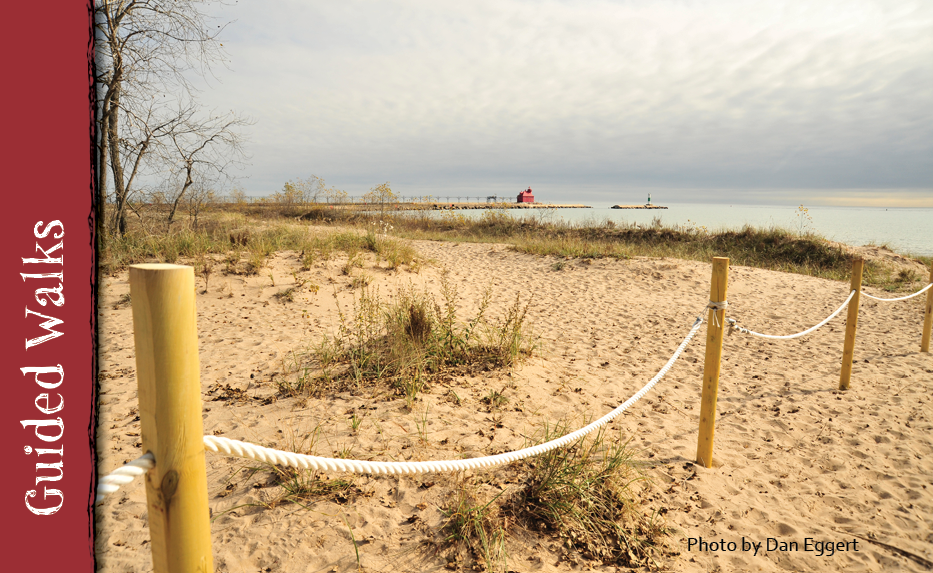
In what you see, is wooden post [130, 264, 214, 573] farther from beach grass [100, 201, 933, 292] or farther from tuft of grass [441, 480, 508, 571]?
beach grass [100, 201, 933, 292]

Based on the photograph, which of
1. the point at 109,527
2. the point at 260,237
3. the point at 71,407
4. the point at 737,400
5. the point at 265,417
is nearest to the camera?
the point at 71,407

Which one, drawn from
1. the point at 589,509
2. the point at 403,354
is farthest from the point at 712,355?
the point at 403,354

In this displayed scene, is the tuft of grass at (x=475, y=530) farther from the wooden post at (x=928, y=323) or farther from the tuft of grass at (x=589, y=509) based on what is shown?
the wooden post at (x=928, y=323)

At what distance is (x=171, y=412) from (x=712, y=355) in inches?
142

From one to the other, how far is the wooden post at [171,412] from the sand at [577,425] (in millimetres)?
1548

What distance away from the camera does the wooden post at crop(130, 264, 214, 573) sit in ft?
3.48

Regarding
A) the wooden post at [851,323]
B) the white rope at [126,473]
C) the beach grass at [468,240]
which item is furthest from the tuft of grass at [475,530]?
the beach grass at [468,240]

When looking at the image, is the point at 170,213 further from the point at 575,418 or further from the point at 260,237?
the point at 575,418

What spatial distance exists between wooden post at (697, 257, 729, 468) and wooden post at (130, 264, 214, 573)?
10.9 ft

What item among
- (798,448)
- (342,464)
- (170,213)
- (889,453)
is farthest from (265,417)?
(170,213)

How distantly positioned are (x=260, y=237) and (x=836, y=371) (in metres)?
11.4

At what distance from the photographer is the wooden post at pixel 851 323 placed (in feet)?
16.1

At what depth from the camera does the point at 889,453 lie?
13.5 feet

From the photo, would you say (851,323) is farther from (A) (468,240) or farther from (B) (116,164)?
(A) (468,240)
